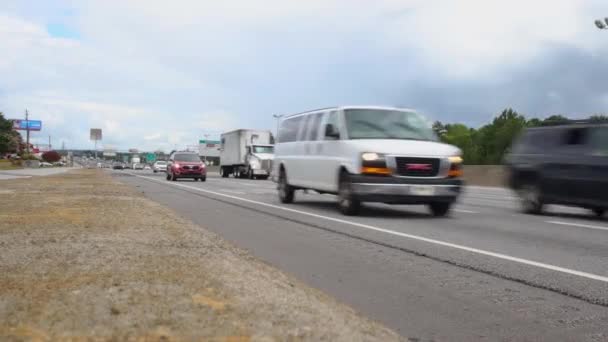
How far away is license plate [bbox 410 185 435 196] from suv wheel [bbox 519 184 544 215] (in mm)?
2810

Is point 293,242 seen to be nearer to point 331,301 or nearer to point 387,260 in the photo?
point 387,260

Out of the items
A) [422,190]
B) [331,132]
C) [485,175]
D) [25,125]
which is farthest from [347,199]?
[25,125]

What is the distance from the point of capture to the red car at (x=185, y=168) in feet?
121

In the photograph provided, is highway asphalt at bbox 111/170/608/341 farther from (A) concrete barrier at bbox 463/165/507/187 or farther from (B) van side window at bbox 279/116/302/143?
(A) concrete barrier at bbox 463/165/507/187

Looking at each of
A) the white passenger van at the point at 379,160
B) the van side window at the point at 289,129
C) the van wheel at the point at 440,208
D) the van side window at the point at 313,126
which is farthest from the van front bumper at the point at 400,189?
the van side window at the point at 289,129

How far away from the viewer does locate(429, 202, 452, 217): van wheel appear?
1303 centimetres

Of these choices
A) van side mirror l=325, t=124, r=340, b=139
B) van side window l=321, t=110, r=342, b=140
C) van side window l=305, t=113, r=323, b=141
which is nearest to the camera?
van side mirror l=325, t=124, r=340, b=139

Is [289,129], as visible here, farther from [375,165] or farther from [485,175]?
[485,175]

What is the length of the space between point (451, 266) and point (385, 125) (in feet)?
21.5

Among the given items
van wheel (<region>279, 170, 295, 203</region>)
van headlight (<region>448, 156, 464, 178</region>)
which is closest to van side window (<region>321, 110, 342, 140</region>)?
van headlight (<region>448, 156, 464, 178</region>)

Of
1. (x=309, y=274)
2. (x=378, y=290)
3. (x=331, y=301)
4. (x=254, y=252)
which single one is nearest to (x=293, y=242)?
(x=254, y=252)

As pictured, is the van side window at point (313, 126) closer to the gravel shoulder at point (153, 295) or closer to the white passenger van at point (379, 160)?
the white passenger van at point (379, 160)

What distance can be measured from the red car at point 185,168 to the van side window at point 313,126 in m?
22.5

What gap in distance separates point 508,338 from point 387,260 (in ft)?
9.82
